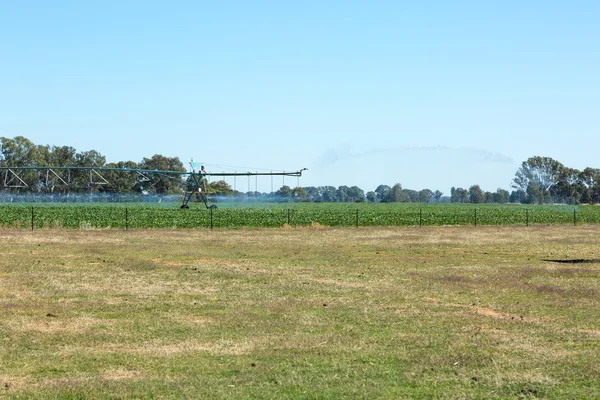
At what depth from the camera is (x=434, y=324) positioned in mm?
17016

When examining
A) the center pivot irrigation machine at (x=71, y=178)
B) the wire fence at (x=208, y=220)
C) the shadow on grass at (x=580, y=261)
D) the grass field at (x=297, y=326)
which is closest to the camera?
the grass field at (x=297, y=326)

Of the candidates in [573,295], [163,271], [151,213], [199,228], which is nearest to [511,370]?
[573,295]

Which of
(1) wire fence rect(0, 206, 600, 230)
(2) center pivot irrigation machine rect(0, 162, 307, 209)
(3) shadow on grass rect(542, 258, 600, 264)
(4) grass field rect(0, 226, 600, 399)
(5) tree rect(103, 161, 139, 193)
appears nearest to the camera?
(4) grass field rect(0, 226, 600, 399)

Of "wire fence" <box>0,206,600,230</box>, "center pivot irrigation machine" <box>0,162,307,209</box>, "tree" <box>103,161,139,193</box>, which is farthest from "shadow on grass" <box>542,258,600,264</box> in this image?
"tree" <box>103,161,139,193</box>

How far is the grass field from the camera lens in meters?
12.0

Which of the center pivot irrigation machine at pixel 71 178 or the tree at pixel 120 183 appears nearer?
the center pivot irrigation machine at pixel 71 178

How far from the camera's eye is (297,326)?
1675 centimetres

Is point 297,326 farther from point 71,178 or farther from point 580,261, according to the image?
point 71,178

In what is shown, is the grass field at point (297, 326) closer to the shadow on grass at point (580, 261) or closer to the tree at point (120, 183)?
the shadow on grass at point (580, 261)

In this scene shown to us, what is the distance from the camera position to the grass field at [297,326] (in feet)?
39.5

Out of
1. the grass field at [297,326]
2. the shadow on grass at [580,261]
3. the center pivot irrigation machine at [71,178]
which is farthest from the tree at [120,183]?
the shadow on grass at [580,261]

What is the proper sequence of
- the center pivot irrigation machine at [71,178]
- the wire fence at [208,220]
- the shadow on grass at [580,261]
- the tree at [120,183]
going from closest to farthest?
the shadow on grass at [580,261], the wire fence at [208,220], the center pivot irrigation machine at [71,178], the tree at [120,183]

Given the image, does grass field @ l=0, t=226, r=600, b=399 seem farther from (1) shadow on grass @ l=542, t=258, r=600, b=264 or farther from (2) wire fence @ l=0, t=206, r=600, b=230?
(2) wire fence @ l=0, t=206, r=600, b=230

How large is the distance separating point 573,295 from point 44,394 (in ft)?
49.1
